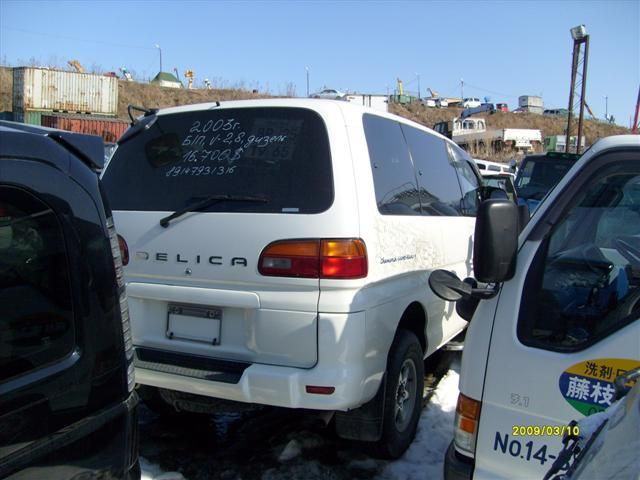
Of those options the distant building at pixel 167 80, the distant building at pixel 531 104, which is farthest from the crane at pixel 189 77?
the distant building at pixel 531 104

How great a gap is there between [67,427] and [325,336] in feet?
4.79

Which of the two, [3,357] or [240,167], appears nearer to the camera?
[3,357]

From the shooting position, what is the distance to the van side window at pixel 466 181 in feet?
15.8

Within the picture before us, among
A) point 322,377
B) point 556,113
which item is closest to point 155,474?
point 322,377

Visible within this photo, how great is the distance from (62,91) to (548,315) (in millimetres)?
37403

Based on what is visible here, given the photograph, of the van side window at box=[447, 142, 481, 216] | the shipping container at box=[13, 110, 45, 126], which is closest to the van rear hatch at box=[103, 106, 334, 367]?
the van side window at box=[447, 142, 481, 216]

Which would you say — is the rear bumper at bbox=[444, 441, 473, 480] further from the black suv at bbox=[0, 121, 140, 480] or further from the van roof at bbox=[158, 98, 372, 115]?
the van roof at bbox=[158, 98, 372, 115]

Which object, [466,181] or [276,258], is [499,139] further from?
[276,258]

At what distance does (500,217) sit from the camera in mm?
2020

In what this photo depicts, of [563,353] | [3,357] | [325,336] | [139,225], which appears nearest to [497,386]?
[563,353]

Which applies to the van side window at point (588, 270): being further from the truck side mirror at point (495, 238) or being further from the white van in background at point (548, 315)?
the truck side mirror at point (495, 238)

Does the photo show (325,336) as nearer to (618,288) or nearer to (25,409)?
(618,288)

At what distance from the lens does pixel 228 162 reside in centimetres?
319

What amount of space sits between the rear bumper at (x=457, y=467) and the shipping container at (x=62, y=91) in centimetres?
3623
